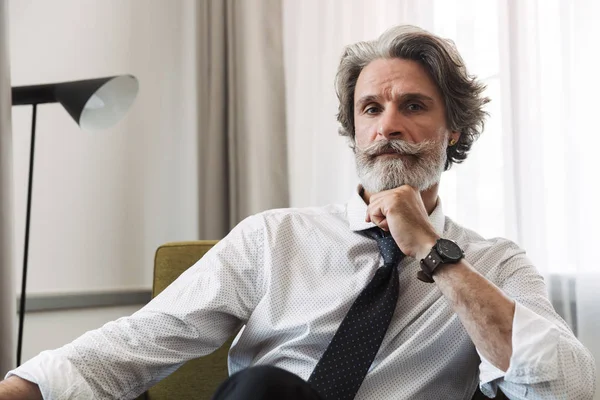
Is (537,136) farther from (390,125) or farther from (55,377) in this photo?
(55,377)

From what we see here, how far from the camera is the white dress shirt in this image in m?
1.20

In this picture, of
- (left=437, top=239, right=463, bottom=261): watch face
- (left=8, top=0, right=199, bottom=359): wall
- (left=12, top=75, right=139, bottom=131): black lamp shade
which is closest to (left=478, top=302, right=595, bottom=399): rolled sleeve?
(left=437, top=239, right=463, bottom=261): watch face

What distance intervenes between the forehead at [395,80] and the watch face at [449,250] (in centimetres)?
39

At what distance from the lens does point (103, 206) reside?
2.50 metres

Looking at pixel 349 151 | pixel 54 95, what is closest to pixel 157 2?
pixel 54 95

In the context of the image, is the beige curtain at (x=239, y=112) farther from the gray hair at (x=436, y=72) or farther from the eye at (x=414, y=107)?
the eye at (x=414, y=107)

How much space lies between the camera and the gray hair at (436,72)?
1.58 m

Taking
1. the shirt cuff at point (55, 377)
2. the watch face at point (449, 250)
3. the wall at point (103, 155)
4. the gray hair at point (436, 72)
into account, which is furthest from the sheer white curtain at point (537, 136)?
the shirt cuff at point (55, 377)

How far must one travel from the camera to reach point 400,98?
1.54 metres

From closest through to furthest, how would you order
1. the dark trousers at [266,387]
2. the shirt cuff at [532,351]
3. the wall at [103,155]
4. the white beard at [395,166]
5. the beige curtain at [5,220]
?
the dark trousers at [266,387]
the shirt cuff at [532,351]
the white beard at [395,166]
the beige curtain at [5,220]
the wall at [103,155]

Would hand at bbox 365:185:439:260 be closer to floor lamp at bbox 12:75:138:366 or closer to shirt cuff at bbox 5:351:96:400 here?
shirt cuff at bbox 5:351:96:400

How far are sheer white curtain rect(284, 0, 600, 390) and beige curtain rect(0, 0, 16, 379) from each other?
112cm

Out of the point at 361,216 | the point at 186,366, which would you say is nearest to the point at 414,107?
the point at 361,216

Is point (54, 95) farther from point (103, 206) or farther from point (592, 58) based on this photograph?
point (592, 58)
